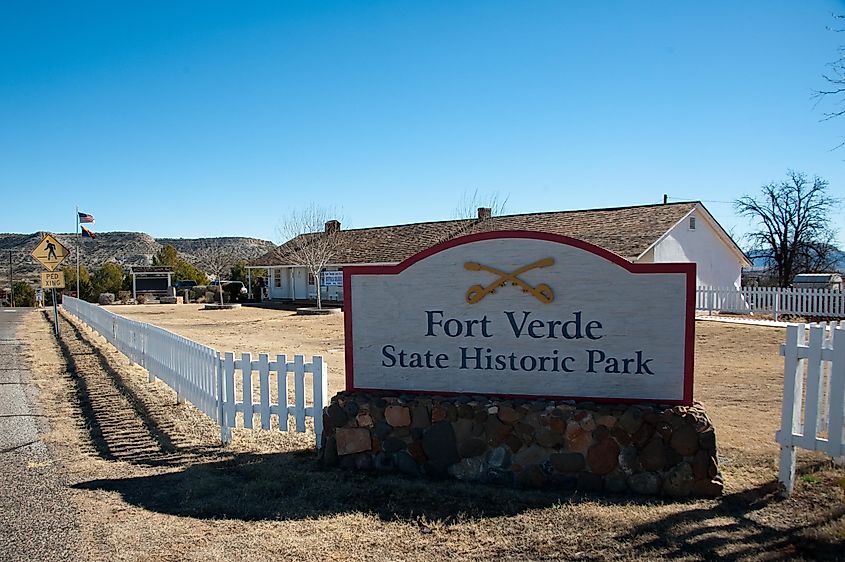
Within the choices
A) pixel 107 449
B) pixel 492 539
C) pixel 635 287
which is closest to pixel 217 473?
pixel 107 449

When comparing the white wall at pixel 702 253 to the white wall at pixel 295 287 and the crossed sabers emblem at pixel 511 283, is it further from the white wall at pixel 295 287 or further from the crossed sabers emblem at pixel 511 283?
the crossed sabers emblem at pixel 511 283

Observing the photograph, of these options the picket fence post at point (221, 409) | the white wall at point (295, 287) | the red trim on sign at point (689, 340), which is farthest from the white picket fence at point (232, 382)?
the white wall at point (295, 287)

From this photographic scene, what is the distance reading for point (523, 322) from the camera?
18.7 feet

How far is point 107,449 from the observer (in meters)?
6.64

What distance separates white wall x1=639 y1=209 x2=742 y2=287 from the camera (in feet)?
84.8

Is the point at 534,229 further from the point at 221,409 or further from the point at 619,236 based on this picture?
the point at 221,409

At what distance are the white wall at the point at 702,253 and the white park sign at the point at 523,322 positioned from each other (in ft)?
67.1

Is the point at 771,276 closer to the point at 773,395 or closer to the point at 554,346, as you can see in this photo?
the point at 773,395

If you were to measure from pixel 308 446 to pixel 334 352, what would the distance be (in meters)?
9.12

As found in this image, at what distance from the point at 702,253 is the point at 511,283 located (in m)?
25.1

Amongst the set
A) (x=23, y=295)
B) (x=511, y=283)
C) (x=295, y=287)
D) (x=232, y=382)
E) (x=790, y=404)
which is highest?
(x=511, y=283)

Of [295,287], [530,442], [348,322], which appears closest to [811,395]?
[530,442]

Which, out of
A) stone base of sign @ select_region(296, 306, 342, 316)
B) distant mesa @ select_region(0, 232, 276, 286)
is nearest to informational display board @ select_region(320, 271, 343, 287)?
stone base of sign @ select_region(296, 306, 342, 316)

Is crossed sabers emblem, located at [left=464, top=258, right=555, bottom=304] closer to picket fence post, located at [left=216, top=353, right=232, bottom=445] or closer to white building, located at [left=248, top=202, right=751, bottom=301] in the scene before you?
picket fence post, located at [left=216, top=353, right=232, bottom=445]
